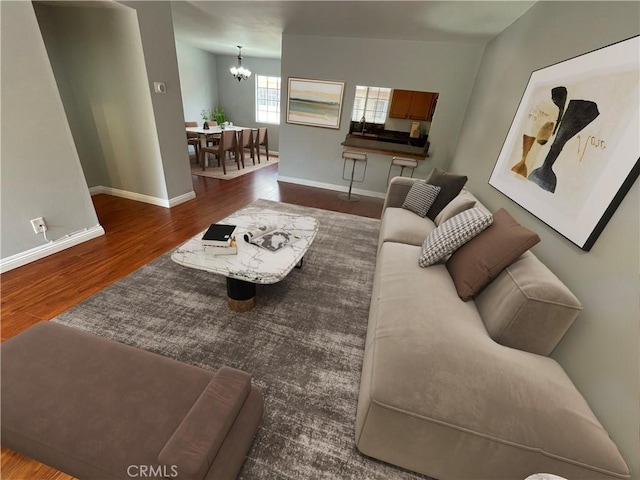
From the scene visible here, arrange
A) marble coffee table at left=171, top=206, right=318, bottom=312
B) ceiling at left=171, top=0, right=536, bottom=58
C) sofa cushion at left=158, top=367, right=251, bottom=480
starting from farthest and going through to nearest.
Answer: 1. ceiling at left=171, top=0, right=536, bottom=58
2. marble coffee table at left=171, top=206, right=318, bottom=312
3. sofa cushion at left=158, top=367, right=251, bottom=480

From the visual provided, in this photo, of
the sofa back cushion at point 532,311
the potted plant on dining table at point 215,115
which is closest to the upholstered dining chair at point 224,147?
the potted plant on dining table at point 215,115

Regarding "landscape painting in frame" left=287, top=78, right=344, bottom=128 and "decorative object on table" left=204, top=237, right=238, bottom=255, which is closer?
"decorative object on table" left=204, top=237, right=238, bottom=255

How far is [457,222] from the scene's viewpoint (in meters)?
1.76

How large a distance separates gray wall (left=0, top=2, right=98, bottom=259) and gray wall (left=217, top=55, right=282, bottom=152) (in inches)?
205

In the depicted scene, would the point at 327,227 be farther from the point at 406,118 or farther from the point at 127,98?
the point at 406,118

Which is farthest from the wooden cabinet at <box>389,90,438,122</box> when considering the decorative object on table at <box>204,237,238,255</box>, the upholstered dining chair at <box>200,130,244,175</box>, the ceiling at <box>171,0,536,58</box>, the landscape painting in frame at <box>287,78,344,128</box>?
the decorative object on table at <box>204,237,238,255</box>

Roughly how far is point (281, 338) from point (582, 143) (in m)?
2.05

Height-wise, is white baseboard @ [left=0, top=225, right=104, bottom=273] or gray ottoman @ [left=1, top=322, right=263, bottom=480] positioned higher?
gray ottoman @ [left=1, top=322, right=263, bottom=480]

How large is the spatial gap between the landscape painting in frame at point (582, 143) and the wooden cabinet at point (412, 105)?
10.7 ft

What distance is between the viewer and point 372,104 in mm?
5598

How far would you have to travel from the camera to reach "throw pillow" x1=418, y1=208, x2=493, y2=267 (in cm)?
163

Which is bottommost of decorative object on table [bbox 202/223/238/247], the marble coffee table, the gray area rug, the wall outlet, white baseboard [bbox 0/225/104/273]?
the gray area rug

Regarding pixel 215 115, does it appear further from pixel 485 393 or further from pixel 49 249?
pixel 485 393

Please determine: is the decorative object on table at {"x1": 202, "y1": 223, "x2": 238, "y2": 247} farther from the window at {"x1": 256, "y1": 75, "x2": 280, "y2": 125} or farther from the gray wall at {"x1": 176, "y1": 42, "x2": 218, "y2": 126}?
the window at {"x1": 256, "y1": 75, "x2": 280, "y2": 125}
